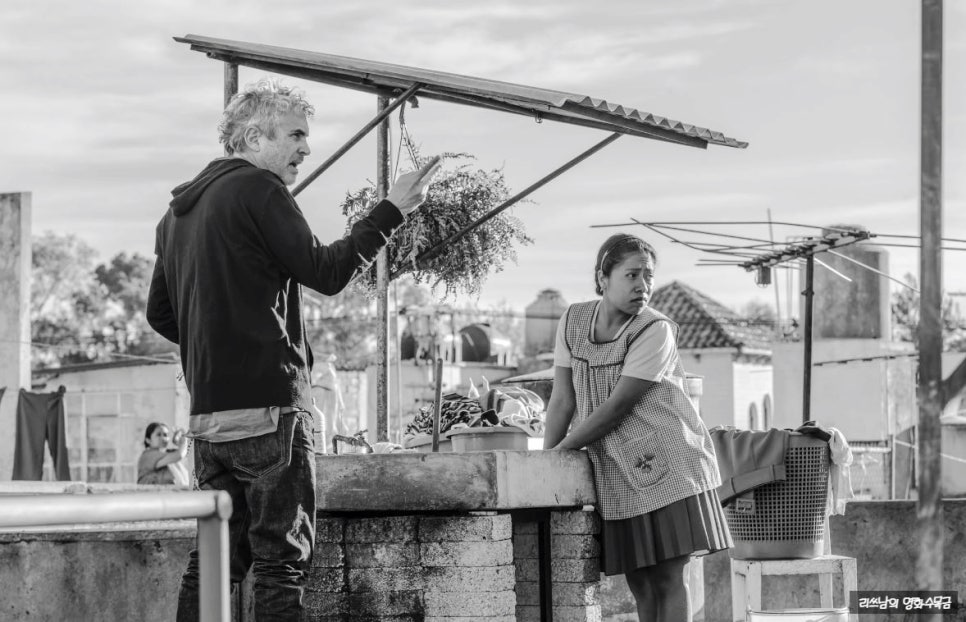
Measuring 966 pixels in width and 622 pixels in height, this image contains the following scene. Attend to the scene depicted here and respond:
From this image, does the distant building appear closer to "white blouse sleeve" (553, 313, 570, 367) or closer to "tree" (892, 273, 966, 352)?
"tree" (892, 273, 966, 352)

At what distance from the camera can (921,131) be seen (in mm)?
2812

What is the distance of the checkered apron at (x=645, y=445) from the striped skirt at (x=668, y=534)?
1.4 inches

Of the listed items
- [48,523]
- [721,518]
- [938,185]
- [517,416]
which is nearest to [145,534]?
[517,416]

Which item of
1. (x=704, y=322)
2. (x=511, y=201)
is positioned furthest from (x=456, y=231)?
(x=704, y=322)

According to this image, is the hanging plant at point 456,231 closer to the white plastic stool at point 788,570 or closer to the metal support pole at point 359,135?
the metal support pole at point 359,135

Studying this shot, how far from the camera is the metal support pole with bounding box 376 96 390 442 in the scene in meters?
6.27

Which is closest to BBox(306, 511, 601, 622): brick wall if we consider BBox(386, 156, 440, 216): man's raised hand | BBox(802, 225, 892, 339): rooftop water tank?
BBox(386, 156, 440, 216): man's raised hand

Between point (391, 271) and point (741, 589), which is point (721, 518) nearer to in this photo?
point (741, 589)

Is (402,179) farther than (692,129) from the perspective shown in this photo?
No

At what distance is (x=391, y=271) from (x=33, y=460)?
16.0 metres

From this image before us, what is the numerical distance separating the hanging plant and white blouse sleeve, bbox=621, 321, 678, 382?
187cm

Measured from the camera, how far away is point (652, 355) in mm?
4551

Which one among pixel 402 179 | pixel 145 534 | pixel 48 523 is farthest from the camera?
pixel 145 534

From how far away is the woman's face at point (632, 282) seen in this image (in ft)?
15.3
